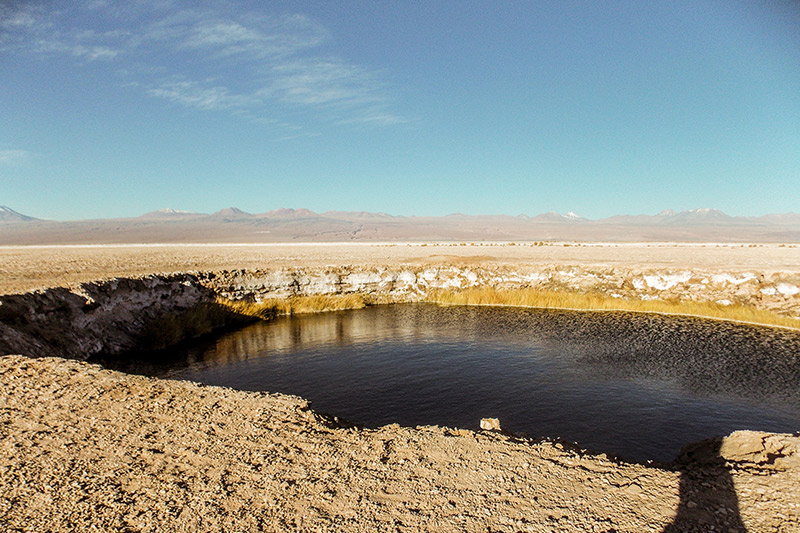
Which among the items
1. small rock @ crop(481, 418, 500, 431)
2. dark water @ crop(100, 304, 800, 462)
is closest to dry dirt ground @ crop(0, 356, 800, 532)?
small rock @ crop(481, 418, 500, 431)

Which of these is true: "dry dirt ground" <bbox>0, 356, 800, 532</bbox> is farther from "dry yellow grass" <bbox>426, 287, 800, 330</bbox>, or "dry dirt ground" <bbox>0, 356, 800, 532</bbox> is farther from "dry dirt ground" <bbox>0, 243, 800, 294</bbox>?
"dry yellow grass" <bbox>426, 287, 800, 330</bbox>

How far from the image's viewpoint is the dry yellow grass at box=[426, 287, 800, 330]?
22516mm

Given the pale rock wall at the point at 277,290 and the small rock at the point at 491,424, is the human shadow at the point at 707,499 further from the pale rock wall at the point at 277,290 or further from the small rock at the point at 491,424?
the pale rock wall at the point at 277,290

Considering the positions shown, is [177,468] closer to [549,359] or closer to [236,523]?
[236,523]

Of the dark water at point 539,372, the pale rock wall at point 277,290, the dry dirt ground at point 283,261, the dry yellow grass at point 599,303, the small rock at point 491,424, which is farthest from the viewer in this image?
the dry dirt ground at point 283,261

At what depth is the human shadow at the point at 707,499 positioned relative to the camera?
18.5ft

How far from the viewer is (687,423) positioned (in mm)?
11016

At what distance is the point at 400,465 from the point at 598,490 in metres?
3.10

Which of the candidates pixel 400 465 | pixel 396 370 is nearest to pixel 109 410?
pixel 400 465

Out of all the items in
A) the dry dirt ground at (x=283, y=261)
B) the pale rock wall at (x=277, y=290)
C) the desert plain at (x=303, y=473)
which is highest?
the dry dirt ground at (x=283, y=261)

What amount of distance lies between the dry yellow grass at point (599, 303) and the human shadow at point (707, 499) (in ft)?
62.0

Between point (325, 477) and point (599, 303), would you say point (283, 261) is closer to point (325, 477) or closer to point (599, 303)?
point (599, 303)

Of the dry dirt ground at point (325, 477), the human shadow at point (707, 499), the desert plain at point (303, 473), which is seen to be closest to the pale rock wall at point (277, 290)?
the desert plain at point (303, 473)

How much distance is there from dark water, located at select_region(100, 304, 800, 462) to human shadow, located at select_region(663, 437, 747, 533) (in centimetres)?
176
